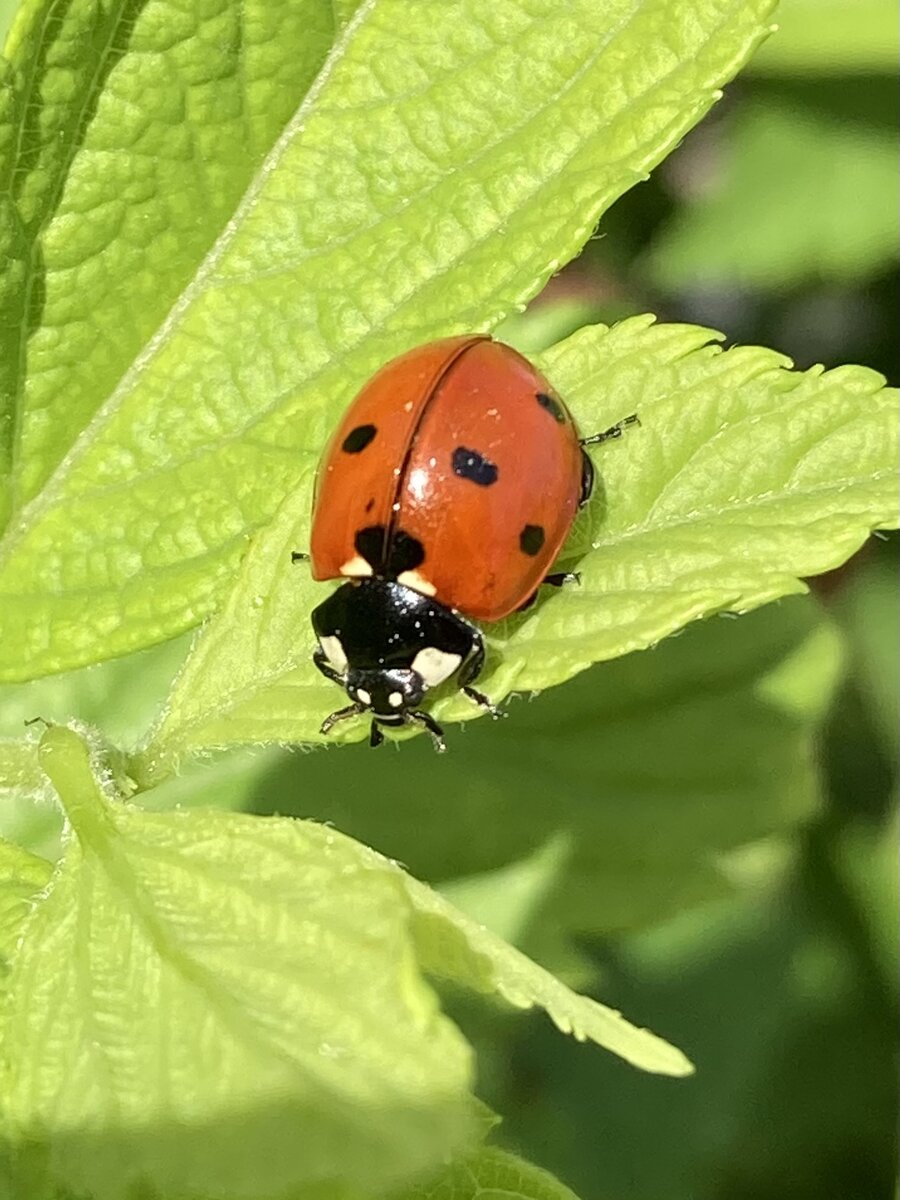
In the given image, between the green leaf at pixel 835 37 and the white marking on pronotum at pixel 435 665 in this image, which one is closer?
the white marking on pronotum at pixel 435 665

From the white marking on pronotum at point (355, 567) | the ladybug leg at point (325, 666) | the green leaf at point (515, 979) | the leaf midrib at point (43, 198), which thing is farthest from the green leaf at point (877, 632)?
the green leaf at point (515, 979)

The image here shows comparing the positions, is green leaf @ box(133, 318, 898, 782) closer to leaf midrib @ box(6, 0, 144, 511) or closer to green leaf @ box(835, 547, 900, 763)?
leaf midrib @ box(6, 0, 144, 511)

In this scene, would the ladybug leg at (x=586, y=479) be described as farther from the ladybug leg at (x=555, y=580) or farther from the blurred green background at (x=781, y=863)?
the blurred green background at (x=781, y=863)

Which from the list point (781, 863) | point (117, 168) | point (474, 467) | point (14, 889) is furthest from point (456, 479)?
point (781, 863)

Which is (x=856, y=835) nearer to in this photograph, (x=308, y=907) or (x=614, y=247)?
(x=614, y=247)

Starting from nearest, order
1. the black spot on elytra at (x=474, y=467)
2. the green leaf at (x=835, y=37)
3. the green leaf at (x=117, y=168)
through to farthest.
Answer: the green leaf at (x=117, y=168) → the black spot on elytra at (x=474, y=467) → the green leaf at (x=835, y=37)

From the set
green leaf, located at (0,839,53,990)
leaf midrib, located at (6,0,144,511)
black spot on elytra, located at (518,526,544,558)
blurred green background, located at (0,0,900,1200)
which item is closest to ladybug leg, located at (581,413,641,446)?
black spot on elytra, located at (518,526,544,558)

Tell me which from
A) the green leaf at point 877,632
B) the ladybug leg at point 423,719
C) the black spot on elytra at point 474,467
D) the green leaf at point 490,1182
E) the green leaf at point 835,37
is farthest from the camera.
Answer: the green leaf at point 877,632
